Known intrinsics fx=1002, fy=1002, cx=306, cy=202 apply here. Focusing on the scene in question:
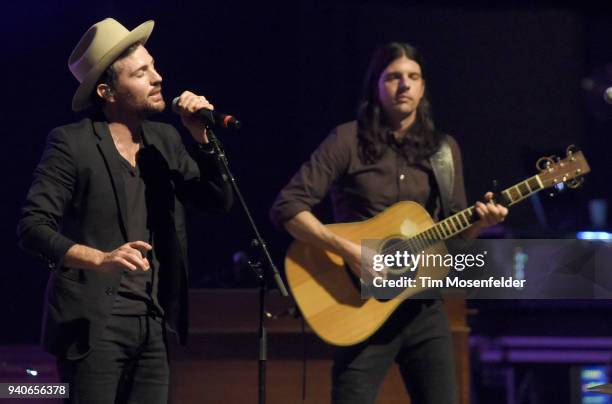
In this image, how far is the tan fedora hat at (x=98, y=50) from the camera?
3.77m

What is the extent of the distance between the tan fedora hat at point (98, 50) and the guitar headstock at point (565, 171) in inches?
73.2

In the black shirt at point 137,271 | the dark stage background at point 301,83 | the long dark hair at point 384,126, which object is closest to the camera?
the black shirt at point 137,271

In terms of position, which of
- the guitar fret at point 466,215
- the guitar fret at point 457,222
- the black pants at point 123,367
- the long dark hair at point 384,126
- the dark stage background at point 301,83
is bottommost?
the black pants at point 123,367

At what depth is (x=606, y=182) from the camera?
331 inches

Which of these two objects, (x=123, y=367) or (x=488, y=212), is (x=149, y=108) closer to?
(x=123, y=367)

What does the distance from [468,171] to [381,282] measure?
398cm

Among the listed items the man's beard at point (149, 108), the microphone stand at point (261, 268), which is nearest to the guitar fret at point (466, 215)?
the microphone stand at point (261, 268)

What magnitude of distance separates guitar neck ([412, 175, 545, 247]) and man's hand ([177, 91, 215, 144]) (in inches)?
46.9

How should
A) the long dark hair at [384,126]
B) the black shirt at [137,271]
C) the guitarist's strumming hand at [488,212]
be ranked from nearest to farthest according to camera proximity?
1. the black shirt at [137,271]
2. the guitarist's strumming hand at [488,212]
3. the long dark hair at [384,126]

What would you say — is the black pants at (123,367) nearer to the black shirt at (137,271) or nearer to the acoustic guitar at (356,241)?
the black shirt at (137,271)

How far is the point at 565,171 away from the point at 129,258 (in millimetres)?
2167

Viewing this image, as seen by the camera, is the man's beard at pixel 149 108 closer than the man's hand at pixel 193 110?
No

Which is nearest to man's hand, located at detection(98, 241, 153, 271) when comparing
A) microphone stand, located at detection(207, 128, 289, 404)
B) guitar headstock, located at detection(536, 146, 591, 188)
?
microphone stand, located at detection(207, 128, 289, 404)

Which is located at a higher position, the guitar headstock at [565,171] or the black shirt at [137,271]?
the guitar headstock at [565,171]
